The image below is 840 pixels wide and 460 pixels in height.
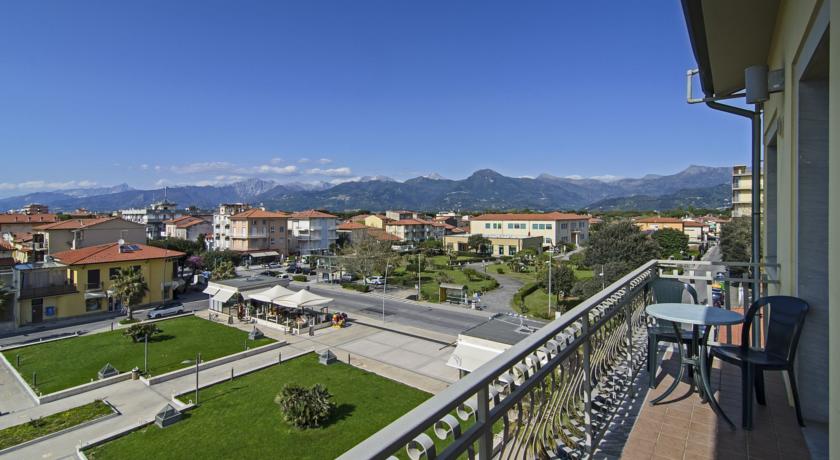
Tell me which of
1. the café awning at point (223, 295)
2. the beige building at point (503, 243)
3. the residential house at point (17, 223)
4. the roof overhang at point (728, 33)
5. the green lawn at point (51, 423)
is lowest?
the green lawn at point (51, 423)

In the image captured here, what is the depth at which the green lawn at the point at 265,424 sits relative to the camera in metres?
12.2

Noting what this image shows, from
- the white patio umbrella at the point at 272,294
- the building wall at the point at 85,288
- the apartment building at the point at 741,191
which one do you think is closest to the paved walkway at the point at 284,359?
the white patio umbrella at the point at 272,294

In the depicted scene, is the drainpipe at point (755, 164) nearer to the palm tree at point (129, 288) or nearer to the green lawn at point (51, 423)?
the green lawn at point (51, 423)

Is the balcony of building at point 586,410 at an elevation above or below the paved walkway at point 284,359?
above

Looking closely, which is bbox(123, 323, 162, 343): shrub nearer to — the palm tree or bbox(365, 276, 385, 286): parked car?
the palm tree

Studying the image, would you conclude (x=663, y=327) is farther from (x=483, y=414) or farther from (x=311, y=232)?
(x=311, y=232)

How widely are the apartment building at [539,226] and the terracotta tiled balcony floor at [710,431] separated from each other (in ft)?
225

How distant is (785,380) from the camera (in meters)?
4.62

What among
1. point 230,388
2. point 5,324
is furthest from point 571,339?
point 5,324

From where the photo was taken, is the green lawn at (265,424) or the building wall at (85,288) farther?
the building wall at (85,288)

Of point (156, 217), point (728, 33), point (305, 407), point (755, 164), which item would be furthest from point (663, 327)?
point (156, 217)

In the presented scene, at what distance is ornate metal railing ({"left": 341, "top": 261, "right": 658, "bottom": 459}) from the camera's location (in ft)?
4.59

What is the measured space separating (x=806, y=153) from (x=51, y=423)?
20.9 metres

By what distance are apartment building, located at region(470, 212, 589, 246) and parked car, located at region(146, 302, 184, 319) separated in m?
56.1
